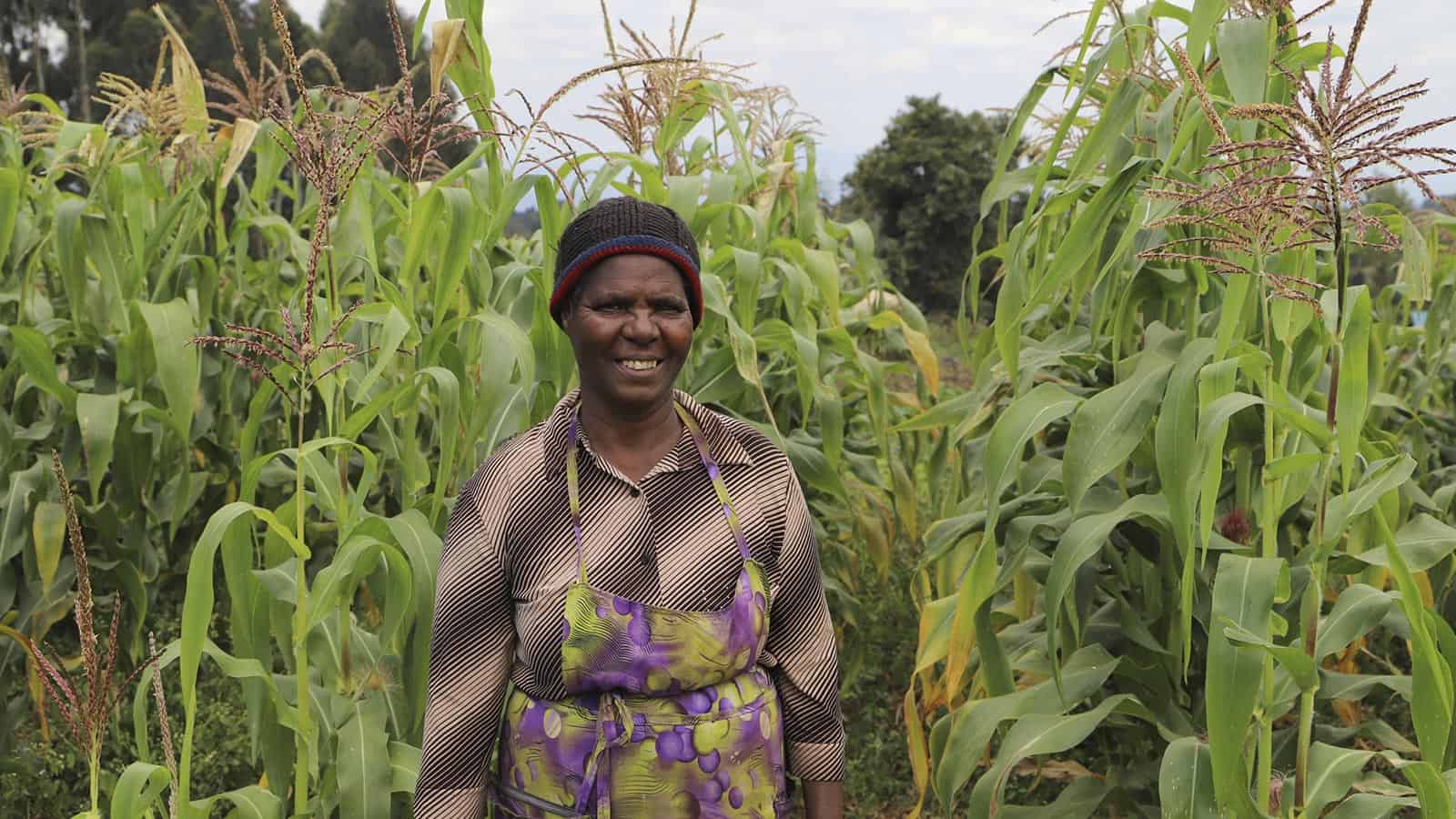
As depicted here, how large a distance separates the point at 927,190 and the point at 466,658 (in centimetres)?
1541

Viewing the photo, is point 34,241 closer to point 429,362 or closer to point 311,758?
point 429,362

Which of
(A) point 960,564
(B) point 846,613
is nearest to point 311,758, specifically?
(A) point 960,564

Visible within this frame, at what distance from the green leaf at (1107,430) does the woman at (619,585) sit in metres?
0.60

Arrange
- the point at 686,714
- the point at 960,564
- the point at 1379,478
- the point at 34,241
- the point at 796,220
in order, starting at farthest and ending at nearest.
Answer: the point at 796,220 → the point at 34,241 → the point at 960,564 → the point at 1379,478 → the point at 686,714

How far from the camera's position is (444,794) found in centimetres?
192

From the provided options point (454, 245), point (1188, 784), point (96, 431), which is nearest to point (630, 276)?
point (454, 245)

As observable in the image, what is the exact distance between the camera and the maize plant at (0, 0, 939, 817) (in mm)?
2182

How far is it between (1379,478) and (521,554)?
1.39 meters

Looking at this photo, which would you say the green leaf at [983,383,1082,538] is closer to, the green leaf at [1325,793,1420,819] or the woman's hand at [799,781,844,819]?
the woman's hand at [799,781,844,819]

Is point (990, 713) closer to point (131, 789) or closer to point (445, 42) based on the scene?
point (131, 789)

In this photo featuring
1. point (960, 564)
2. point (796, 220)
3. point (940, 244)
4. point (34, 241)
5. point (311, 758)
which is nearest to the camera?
point (311, 758)

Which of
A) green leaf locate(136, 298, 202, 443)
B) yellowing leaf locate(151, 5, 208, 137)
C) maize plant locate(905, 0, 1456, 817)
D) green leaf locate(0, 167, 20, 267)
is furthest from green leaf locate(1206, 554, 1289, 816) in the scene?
yellowing leaf locate(151, 5, 208, 137)

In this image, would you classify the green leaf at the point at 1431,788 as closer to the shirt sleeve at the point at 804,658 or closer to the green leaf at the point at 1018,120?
the shirt sleeve at the point at 804,658

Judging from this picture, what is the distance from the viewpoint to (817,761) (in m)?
2.04
